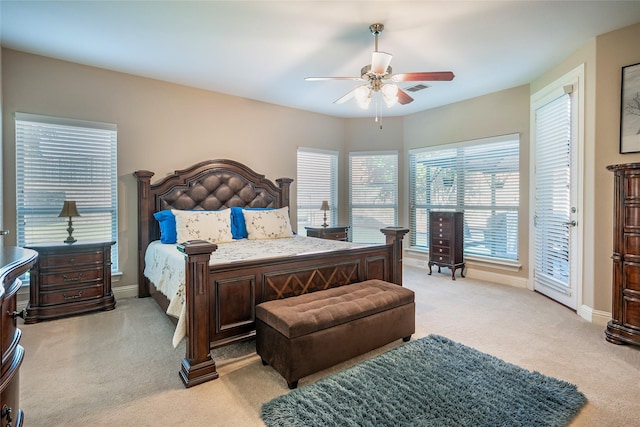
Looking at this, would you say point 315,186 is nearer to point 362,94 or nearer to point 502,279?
point 362,94

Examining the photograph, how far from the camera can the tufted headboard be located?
13.3ft

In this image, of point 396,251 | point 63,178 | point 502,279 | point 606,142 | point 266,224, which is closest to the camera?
point 606,142

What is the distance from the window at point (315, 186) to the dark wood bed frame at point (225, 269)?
3.18ft

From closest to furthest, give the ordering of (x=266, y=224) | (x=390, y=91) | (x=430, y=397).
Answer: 1. (x=430, y=397)
2. (x=390, y=91)
3. (x=266, y=224)

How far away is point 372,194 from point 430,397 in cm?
456

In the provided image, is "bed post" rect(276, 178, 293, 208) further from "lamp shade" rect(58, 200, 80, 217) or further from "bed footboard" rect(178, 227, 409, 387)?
"lamp shade" rect(58, 200, 80, 217)

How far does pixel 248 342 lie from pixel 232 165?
2775 mm

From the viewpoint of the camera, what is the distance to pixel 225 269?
239 cm

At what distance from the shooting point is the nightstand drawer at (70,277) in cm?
330

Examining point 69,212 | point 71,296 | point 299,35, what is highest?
point 299,35

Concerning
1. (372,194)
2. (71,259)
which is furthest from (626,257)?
(71,259)

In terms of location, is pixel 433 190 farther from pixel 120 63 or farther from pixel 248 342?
pixel 120 63

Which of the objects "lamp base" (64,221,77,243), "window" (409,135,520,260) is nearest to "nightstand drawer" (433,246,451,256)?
"window" (409,135,520,260)

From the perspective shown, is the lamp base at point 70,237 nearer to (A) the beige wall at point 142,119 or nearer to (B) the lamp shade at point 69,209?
(B) the lamp shade at point 69,209
